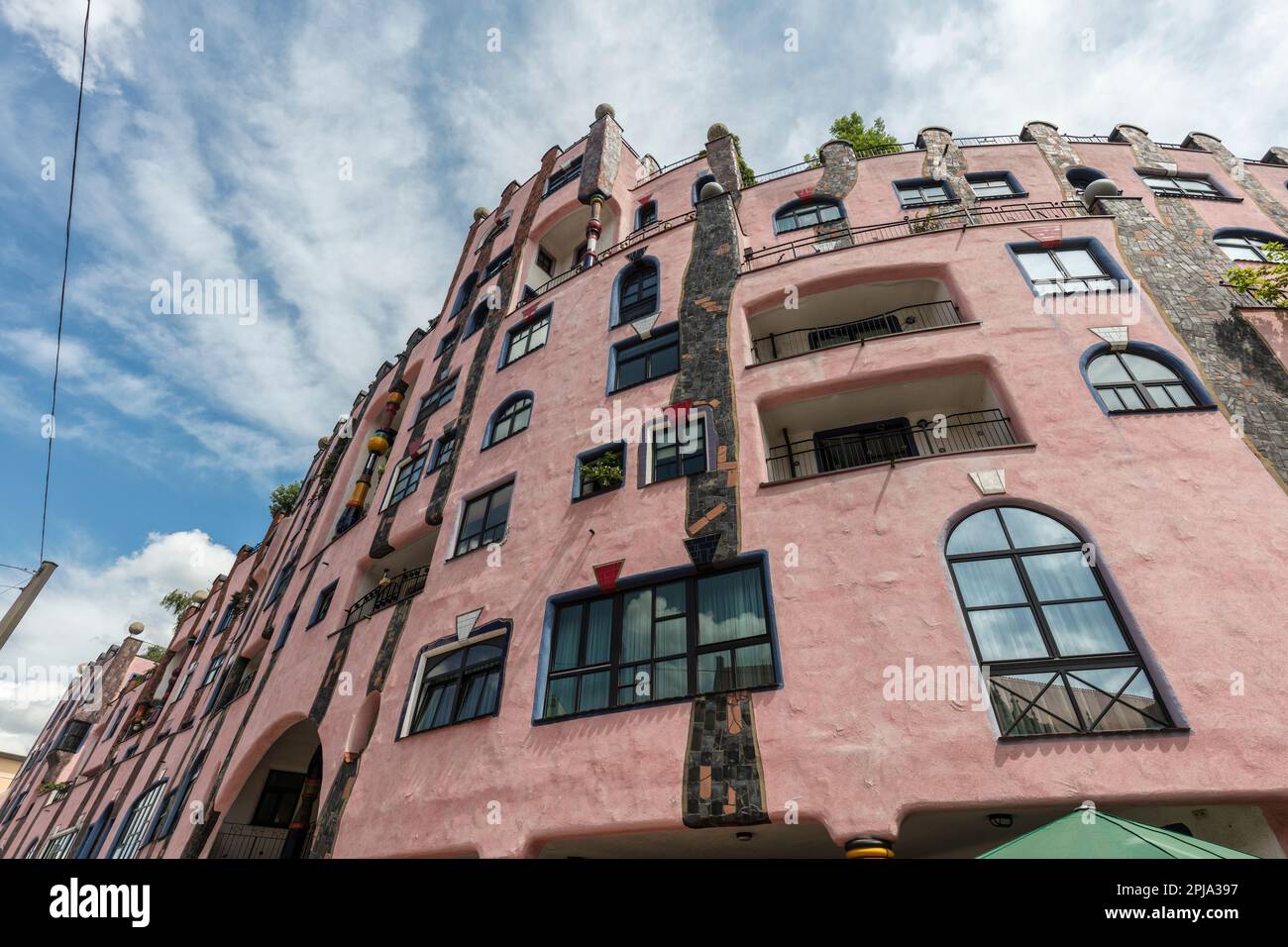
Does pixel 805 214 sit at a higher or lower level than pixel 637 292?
higher

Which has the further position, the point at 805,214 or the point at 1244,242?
the point at 805,214

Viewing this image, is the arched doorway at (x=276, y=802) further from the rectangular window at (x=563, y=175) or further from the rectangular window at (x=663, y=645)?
the rectangular window at (x=563, y=175)

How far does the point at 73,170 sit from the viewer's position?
37.3 ft

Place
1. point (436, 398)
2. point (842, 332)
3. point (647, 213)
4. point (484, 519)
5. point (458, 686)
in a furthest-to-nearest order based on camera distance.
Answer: point (647, 213) < point (436, 398) < point (842, 332) < point (484, 519) < point (458, 686)

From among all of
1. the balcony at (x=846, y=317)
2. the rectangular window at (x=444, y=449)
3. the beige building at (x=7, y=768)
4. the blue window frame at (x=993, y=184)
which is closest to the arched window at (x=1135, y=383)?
the balcony at (x=846, y=317)

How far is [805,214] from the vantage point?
20172 millimetres

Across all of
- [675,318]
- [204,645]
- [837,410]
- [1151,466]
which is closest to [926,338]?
[837,410]

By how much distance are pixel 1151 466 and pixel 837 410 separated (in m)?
5.86

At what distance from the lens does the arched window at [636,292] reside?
17719 millimetres

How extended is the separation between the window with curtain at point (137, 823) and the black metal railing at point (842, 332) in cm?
2669

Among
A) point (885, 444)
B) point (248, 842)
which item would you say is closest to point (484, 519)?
point (885, 444)

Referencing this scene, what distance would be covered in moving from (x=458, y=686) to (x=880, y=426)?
11300 millimetres

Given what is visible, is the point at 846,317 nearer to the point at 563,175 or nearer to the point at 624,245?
the point at 624,245

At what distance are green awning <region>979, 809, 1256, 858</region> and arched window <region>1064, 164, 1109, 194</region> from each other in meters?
20.8
